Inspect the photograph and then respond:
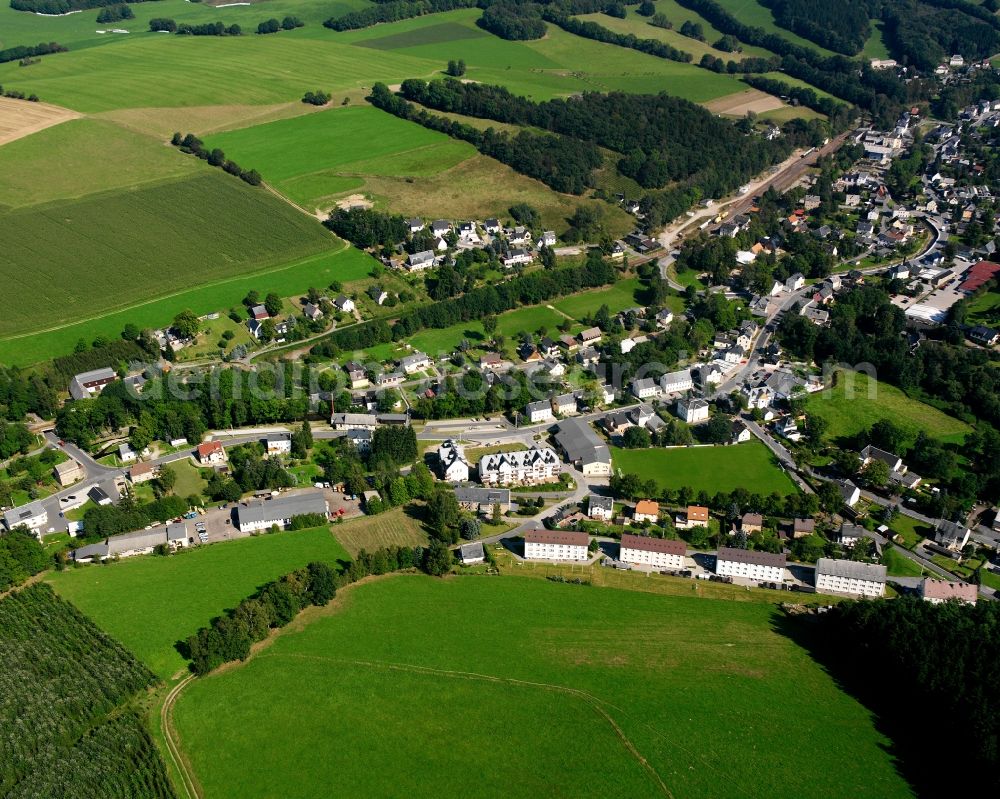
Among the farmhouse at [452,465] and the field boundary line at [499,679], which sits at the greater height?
the farmhouse at [452,465]

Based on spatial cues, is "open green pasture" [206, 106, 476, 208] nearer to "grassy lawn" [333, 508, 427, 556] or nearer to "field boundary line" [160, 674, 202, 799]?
"grassy lawn" [333, 508, 427, 556]

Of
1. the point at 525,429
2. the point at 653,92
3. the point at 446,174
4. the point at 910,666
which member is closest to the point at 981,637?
the point at 910,666

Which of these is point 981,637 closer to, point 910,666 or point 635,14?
point 910,666

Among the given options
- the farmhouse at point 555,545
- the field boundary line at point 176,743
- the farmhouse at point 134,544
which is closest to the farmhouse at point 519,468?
the farmhouse at point 555,545

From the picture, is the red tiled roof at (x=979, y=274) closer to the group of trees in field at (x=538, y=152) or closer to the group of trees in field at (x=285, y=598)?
the group of trees in field at (x=538, y=152)

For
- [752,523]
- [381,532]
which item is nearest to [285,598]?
[381,532]
